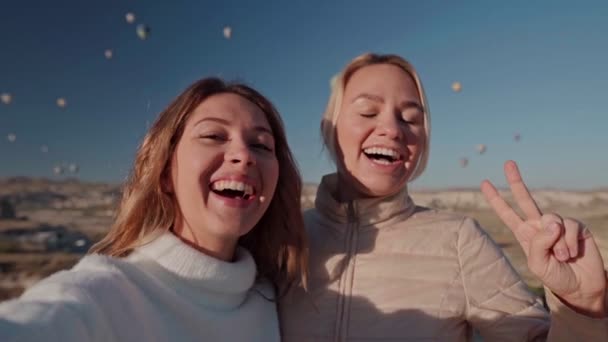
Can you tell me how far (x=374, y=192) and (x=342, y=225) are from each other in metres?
0.25

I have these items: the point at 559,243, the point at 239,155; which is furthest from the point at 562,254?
the point at 239,155

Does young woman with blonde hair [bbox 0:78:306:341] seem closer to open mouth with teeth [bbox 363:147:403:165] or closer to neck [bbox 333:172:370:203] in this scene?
neck [bbox 333:172:370:203]

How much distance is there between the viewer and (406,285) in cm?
224

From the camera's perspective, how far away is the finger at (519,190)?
1772 millimetres

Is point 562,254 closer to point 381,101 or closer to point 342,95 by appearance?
point 381,101

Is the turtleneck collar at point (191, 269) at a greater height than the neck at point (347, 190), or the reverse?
the neck at point (347, 190)

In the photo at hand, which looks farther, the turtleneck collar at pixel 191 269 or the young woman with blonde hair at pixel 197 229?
the turtleneck collar at pixel 191 269

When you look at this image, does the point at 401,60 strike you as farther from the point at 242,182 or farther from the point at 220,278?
the point at 220,278

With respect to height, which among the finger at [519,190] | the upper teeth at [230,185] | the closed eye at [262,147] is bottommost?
the upper teeth at [230,185]

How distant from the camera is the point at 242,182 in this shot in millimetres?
1997

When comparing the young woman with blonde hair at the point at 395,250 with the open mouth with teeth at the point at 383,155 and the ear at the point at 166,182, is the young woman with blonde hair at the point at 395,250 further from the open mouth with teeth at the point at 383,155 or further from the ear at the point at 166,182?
the ear at the point at 166,182

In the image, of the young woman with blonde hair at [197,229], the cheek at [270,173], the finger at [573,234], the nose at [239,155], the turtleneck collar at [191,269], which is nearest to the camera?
the finger at [573,234]

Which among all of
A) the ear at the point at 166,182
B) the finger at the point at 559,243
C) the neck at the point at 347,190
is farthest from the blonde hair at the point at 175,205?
the finger at the point at 559,243

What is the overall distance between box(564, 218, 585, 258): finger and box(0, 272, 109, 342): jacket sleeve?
156cm
